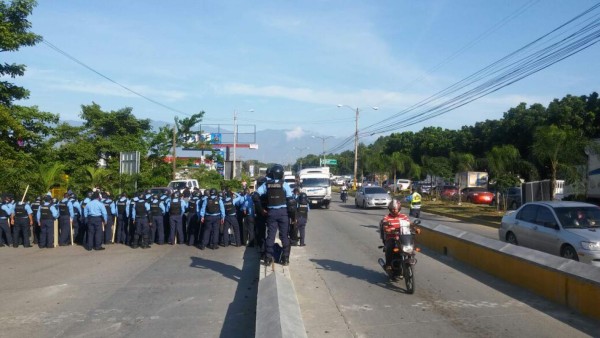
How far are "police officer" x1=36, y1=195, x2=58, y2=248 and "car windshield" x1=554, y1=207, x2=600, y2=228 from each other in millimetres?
13118

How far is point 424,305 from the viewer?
25.7 feet

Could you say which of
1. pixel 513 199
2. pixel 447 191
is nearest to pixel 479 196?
pixel 513 199

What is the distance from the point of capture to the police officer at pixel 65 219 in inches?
603

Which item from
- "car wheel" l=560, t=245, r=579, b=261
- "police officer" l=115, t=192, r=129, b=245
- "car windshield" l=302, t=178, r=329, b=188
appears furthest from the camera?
"car windshield" l=302, t=178, r=329, b=188

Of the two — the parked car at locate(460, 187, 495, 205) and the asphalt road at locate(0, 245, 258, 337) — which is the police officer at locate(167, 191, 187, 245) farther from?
the parked car at locate(460, 187, 495, 205)

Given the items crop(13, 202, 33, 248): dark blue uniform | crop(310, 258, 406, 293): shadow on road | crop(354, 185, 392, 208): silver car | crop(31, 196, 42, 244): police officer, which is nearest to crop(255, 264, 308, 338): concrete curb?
crop(310, 258, 406, 293): shadow on road

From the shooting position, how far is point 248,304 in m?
8.27

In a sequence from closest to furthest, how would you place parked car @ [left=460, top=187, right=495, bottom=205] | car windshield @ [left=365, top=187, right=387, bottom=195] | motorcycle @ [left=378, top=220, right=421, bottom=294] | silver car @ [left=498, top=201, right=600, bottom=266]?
motorcycle @ [left=378, top=220, right=421, bottom=294], silver car @ [left=498, top=201, right=600, bottom=266], car windshield @ [left=365, top=187, right=387, bottom=195], parked car @ [left=460, top=187, right=495, bottom=205]

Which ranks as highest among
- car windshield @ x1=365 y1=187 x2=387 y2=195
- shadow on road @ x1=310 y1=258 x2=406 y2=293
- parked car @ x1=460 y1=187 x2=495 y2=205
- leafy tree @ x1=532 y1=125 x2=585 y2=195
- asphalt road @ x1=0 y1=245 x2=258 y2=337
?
leafy tree @ x1=532 y1=125 x2=585 y2=195

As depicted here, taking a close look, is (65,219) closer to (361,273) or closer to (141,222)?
(141,222)

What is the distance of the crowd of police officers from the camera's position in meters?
14.6

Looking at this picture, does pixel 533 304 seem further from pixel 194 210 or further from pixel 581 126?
pixel 581 126

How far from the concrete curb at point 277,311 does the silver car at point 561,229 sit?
19.8ft

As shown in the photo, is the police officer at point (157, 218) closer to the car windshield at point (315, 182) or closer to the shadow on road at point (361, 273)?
the shadow on road at point (361, 273)
